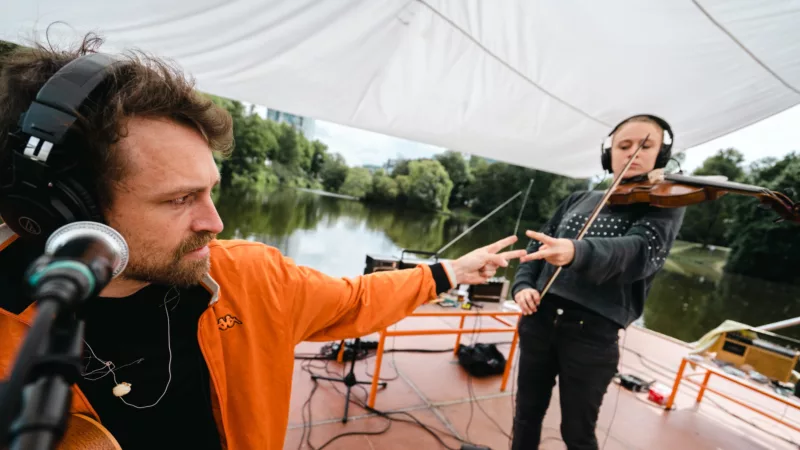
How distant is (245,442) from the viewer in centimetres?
89

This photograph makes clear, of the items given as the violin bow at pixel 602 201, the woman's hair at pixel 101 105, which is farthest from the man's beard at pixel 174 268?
the violin bow at pixel 602 201

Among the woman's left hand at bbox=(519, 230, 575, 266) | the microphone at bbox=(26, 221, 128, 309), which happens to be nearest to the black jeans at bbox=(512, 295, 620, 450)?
the woman's left hand at bbox=(519, 230, 575, 266)

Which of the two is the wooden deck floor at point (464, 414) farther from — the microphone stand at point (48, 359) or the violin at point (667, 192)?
the microphone stand at point (48, 359)

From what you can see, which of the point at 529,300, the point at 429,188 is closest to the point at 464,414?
the point at 529,300

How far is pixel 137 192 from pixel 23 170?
0.17 m

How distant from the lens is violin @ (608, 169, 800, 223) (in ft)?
4.32

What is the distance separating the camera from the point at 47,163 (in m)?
0.59

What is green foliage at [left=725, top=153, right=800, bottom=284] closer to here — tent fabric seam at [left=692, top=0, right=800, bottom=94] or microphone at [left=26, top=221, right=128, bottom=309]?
tent fabric seam at [left=692, top=0, right=800, bottom=94]

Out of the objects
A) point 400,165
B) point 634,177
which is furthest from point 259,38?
point 400,165

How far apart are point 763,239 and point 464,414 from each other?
2944 centimetres

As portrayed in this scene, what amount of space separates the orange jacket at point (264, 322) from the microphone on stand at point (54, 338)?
0.52 meters

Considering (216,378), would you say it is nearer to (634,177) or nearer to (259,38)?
(259,38)

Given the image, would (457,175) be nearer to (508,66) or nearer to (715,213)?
(715,213)

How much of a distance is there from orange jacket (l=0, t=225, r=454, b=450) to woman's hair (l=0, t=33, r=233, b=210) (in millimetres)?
252
